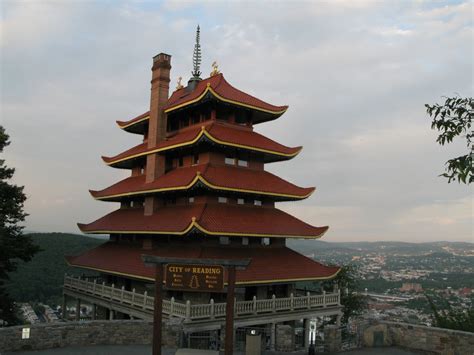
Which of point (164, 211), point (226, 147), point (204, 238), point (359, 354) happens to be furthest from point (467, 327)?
point (164, 211)

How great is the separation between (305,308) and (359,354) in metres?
7.53

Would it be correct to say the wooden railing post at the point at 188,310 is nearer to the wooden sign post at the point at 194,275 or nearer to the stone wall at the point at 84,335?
the stone wall at the point at 84,335

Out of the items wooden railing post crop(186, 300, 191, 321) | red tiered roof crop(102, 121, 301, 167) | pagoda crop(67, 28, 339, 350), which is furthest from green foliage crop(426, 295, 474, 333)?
red tiered roof crop(102, 121, 301, 167)

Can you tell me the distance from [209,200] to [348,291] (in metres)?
20.6

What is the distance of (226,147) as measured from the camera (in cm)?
3059

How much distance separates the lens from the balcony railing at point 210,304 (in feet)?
77.1

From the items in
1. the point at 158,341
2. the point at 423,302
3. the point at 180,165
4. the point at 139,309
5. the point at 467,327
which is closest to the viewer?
the point at 158,341

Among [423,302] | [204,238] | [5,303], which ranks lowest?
[423,302]

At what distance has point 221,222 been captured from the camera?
26750mm

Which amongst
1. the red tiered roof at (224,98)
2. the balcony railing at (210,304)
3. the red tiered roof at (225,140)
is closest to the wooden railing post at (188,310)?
the balcony railing at (210,304)

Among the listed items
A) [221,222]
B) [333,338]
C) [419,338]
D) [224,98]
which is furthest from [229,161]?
[419,338]

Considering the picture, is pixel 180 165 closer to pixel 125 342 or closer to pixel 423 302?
pixel 125 342

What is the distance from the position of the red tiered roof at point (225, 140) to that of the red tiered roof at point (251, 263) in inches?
278

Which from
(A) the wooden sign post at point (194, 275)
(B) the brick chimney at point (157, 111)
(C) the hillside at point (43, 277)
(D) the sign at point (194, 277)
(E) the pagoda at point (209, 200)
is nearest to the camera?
(A) the wooden sign post at point (194, 275)
